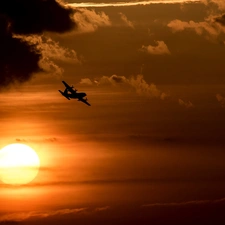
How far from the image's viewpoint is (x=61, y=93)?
163625 millimetres

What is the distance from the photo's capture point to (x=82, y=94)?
16375 centimetres

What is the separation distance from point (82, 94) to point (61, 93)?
15.3 ft
